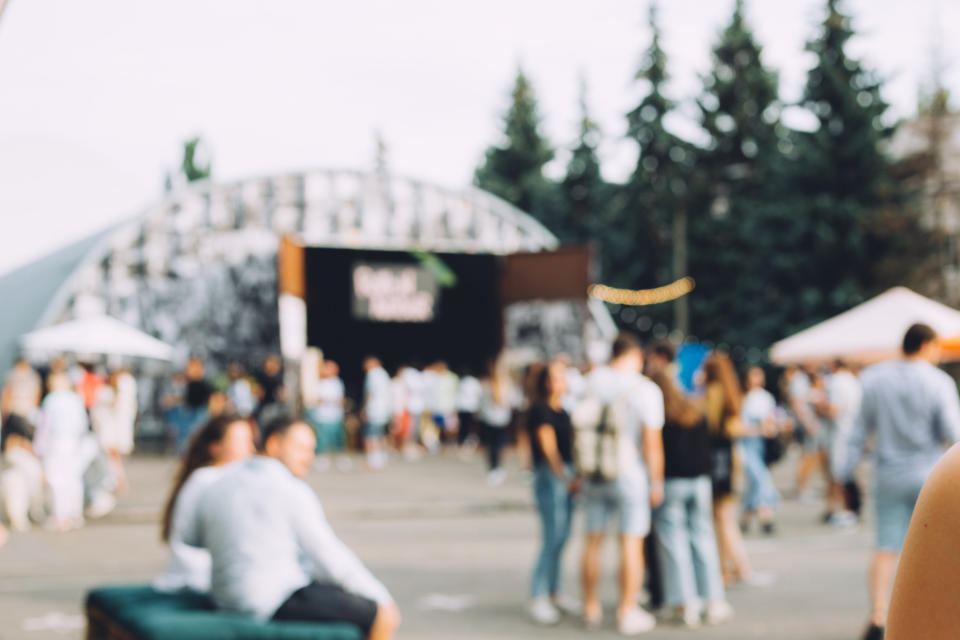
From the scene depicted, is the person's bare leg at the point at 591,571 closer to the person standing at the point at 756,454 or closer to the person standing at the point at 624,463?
the person standing at the point at 624,463

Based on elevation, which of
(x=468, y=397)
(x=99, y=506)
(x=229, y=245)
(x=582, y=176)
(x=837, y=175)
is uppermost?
(x=582, y=176)

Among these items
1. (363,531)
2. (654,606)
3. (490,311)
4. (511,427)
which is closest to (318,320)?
(490,311)

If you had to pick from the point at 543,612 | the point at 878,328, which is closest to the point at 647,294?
the point at 878,328

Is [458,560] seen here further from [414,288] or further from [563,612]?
[414,288]

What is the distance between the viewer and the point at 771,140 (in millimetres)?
39469

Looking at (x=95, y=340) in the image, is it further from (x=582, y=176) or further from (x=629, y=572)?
(x=582, y=176)

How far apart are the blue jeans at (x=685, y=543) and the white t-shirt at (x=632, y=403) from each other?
460 mm

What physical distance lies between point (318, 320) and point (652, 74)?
19.1 meters

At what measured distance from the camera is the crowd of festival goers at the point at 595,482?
14.9ft

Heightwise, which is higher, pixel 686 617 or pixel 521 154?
pixel 521 154

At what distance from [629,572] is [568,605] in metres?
0.80

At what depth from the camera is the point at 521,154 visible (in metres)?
48.0

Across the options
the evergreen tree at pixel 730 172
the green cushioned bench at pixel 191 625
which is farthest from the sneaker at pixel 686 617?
the evergreen tree at pixel 730 172

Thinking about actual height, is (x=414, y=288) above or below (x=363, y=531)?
above
